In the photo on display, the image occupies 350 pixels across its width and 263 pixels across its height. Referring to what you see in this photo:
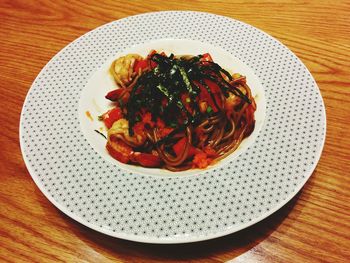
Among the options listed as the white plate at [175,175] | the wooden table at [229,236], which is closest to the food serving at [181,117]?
the white plate at [175,175]

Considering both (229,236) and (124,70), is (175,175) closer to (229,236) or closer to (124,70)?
(229,236)

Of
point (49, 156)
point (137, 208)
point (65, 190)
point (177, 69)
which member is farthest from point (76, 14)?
point (137, 208)

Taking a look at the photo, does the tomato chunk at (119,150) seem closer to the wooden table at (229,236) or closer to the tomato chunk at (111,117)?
the tomato chunk at (111,117)

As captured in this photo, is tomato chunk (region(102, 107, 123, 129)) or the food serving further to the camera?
tomato chunk (region(102, 107, 123, 129))

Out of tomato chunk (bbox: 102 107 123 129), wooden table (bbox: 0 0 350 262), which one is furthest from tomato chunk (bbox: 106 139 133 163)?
wooden table (bbox: 0 0 350 262)

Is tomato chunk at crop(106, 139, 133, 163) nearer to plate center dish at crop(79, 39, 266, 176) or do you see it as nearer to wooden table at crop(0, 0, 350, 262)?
plate center dish at crop(79, 39, 266, 176)

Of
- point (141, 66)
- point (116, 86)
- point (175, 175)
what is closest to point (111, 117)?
point (116, 86)

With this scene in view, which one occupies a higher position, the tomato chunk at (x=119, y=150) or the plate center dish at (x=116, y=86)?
the plate center dish at (x=116, y=86)
